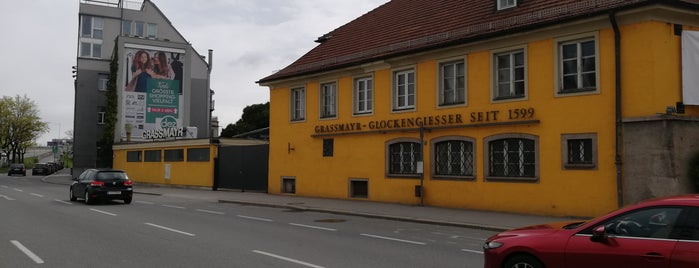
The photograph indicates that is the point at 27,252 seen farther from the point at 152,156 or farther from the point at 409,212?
the point at 152,156

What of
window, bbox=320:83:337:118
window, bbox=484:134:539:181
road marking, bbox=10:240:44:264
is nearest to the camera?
road marking, bbox=10:240:44:264

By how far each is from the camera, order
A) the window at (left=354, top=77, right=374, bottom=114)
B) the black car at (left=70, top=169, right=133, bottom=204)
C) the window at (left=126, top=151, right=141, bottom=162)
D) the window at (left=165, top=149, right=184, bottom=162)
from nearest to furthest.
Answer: the black car at (left=70, top=169, right=133, bottom=204)
the window at (left=354, top=77, right=374, bottom=114)
the window at (left=165, top=149, right=184, bottom=162)
the window at (left=126, top=151, right=141, bottom=162)

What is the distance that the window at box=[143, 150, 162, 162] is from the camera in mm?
37619

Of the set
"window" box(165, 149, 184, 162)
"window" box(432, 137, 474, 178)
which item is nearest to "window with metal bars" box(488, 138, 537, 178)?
"window" box(432, 137, 474, 178)

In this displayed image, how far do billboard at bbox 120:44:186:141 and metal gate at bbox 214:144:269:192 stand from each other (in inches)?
722

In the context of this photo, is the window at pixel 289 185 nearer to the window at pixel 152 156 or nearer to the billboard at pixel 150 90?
the window at pixel 152 156

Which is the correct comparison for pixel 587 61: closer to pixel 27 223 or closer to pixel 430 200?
pixel 430 200

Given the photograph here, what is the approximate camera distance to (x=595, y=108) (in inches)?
595

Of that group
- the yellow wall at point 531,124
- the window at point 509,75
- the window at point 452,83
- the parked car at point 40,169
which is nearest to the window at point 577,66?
the yellow wall at point 531,124

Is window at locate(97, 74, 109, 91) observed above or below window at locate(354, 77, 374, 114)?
above

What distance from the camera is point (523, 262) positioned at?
627 centimetres

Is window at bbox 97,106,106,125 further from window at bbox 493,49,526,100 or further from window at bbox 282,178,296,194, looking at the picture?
window at bbox 493,49,526,100

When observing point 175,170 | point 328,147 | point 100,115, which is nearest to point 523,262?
point 328,147

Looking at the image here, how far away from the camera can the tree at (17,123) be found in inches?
3088
